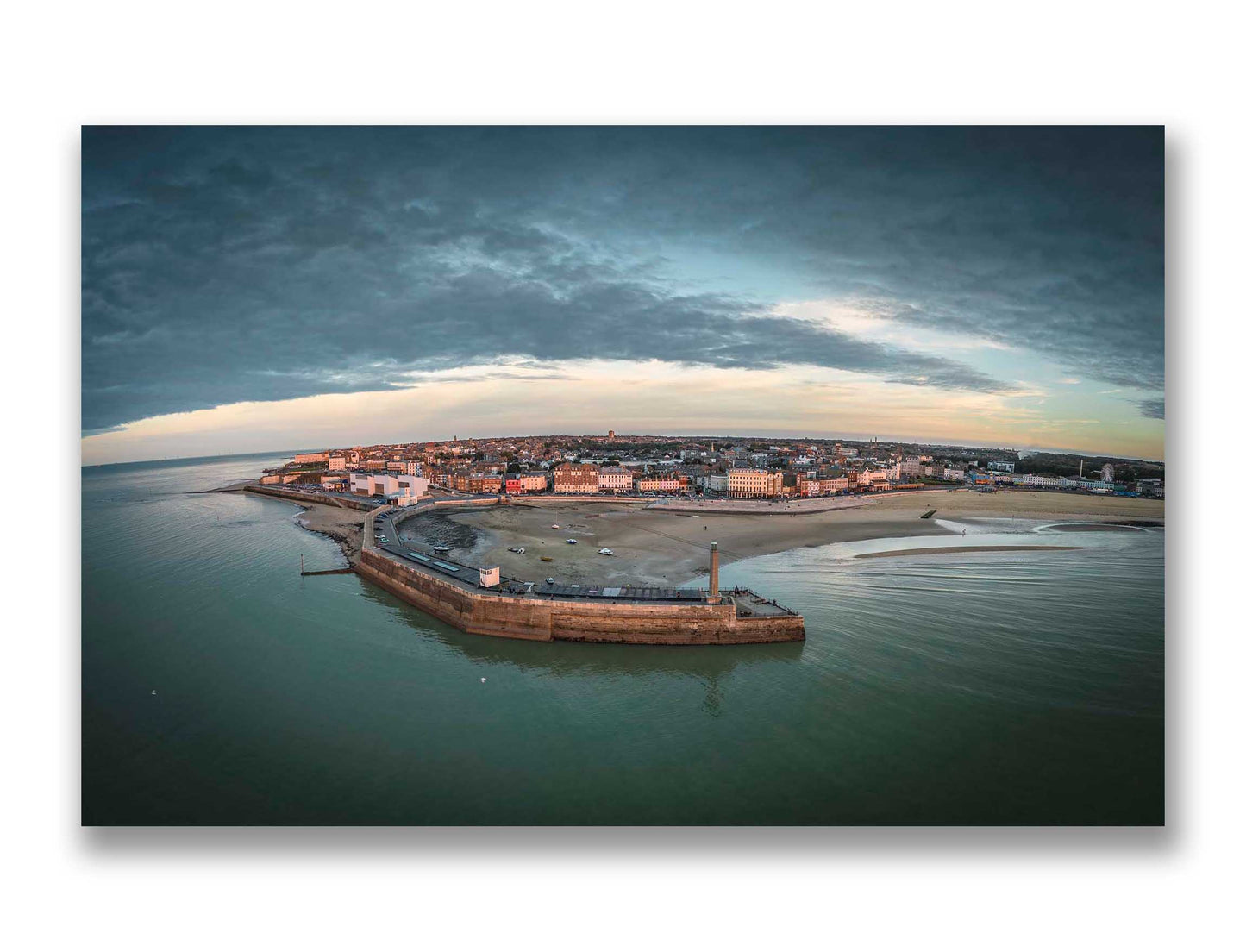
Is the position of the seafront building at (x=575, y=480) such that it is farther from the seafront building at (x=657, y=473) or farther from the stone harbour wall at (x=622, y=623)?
the stone harbour wall at (x=622, y=623)

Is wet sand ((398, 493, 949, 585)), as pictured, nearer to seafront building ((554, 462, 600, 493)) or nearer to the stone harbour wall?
the stone harbour wall

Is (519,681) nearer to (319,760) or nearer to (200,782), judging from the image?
(319,760)

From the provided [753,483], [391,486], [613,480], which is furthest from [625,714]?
[753,483]

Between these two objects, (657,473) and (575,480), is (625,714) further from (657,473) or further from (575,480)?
(657,473)

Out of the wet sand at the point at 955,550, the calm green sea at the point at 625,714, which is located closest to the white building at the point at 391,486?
the calm green sea at the point at 625,714

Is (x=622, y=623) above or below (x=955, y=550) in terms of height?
below
